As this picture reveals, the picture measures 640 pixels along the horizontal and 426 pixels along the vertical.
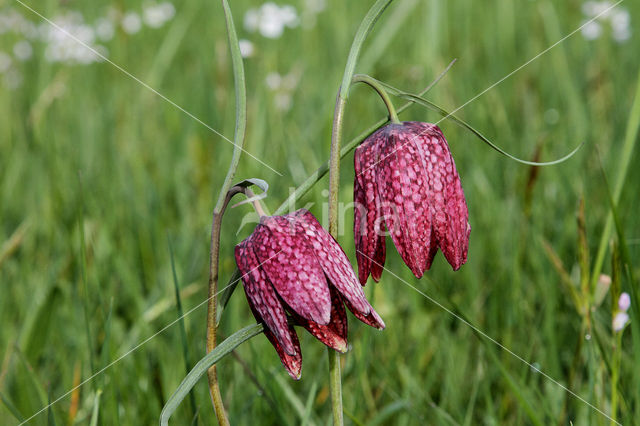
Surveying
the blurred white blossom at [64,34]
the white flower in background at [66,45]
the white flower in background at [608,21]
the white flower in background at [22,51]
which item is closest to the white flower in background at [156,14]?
the blurred white blossom at [64,34]

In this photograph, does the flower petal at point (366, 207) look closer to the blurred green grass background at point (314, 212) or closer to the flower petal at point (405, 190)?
the flower petal at point (405, 190)

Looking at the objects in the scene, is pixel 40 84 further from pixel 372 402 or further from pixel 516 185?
pixel 372 402

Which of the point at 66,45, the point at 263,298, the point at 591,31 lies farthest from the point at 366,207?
the point at 66,45

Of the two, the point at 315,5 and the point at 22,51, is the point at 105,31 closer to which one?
the point at 22,51

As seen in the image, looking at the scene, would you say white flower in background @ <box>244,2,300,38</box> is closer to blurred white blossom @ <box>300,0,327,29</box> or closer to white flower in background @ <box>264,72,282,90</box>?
white flower in background @ <box>264,72,282,90</box>

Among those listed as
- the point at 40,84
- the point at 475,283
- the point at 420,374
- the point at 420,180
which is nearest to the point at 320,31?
the point at 40,84

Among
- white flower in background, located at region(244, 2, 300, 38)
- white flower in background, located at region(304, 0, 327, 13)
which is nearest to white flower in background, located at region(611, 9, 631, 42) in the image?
white flower in background, located at region(304, 0, 327, 13)
